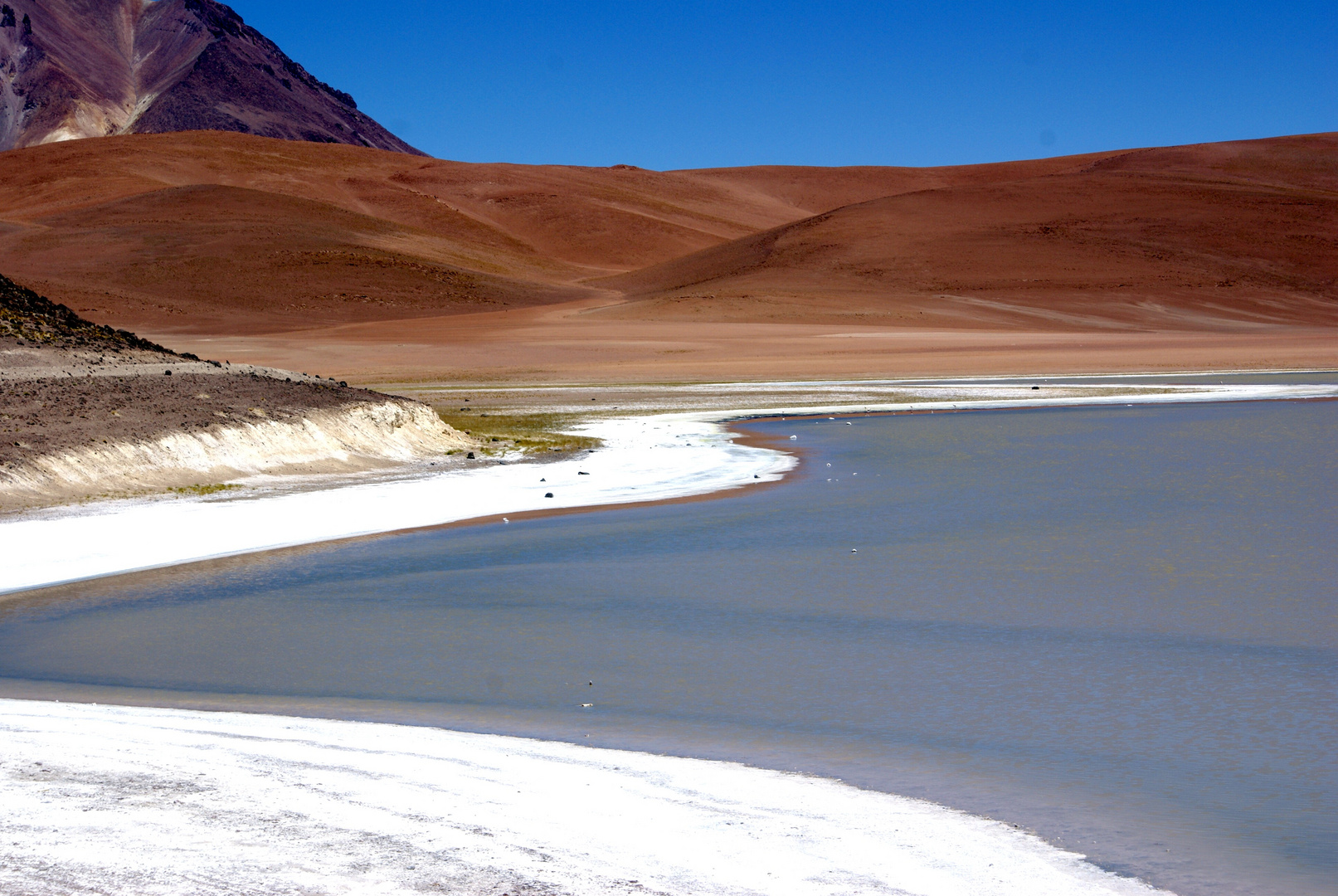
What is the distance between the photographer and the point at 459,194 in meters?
156

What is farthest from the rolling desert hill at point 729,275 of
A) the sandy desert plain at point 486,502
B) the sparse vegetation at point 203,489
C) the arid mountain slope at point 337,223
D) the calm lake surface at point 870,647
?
the calm lake surface at point 870,647

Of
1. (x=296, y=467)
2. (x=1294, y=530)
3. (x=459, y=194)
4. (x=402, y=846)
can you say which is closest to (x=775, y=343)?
(x=296, y=467)

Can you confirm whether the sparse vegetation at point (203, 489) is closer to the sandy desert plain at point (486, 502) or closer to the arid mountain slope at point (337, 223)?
the sandy desert plain at point (486, 502)

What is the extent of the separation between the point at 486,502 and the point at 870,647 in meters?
9.00

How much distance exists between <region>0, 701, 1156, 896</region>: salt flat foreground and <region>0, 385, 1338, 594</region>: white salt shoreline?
6.47m

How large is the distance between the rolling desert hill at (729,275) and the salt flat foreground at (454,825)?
4163cm

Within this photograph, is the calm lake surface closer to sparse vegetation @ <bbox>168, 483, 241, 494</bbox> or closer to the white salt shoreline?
the white salt shoreline

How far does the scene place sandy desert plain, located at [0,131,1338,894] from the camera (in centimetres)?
537

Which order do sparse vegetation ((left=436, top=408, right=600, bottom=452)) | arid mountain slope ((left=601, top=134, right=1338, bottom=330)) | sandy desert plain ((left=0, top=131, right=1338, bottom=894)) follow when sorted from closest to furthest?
sandy desert plain ((left=0, top=131, right=1338, bottom=894)), sparse vegetation ((left=436, top=408, right=600, bottom=452)), arid mountain slope ((left=601, top=134, right=1338, bottom=330))

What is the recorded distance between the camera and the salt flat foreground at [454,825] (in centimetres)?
501

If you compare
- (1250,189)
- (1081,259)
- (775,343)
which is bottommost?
(775,343)

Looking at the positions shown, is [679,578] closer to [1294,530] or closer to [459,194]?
[1294,530]

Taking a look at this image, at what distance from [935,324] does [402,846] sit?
72.9 m

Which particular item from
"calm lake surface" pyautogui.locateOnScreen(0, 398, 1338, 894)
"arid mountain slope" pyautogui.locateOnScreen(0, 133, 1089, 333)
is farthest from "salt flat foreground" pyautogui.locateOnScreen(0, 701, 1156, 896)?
"arid mountain slope" pyautogui.locateOnScreen(0, 133, 1089, 333)
